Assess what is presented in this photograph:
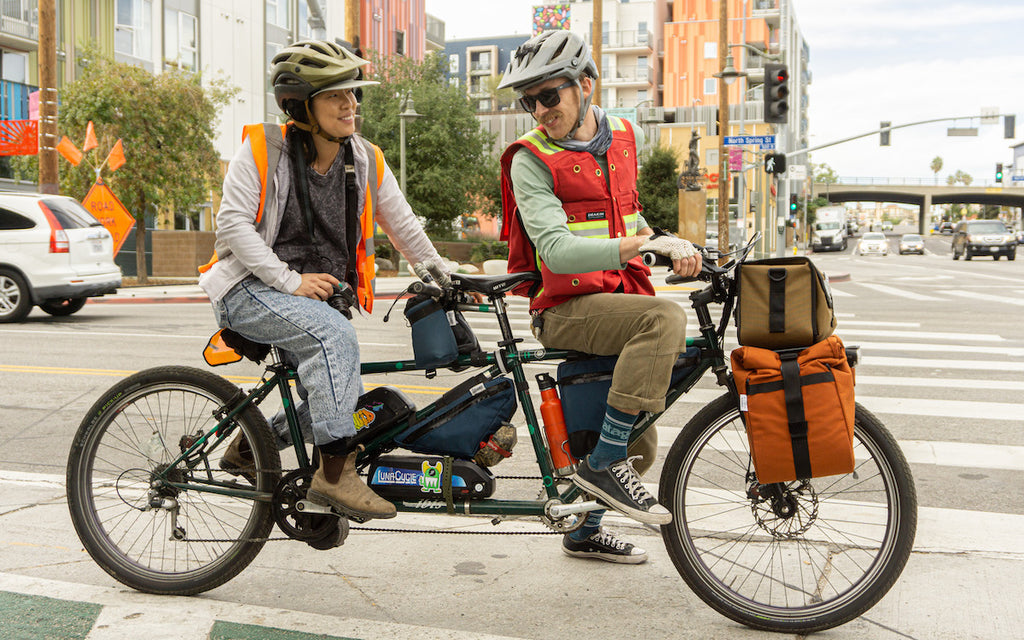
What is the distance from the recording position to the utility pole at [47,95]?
60.0 ft

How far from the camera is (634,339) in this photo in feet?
10.8

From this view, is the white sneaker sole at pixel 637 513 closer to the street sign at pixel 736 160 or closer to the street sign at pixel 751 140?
the street sign at pixel 751 140

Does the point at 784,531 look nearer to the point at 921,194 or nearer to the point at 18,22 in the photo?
the point at 18,22

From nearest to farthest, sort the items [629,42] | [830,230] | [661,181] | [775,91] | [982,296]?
[982,296], [775,91], [661,181], [830,230], [629,42]

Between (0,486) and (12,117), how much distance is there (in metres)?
29.1

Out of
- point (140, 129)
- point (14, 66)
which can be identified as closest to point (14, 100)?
point (14, 66)

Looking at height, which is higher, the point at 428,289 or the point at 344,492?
the point at 428,289

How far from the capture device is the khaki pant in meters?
3.25

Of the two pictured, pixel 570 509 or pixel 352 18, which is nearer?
pixel 570 509

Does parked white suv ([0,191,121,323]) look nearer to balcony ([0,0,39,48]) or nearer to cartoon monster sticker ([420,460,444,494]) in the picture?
cartoon monster sticker ([420,460,444,494])

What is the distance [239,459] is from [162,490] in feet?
1.12

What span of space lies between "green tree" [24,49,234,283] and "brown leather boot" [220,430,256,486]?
21.9 meters

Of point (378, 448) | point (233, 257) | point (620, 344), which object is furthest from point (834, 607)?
point (233, 257)

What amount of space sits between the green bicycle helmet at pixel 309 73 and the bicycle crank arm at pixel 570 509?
1.55m
